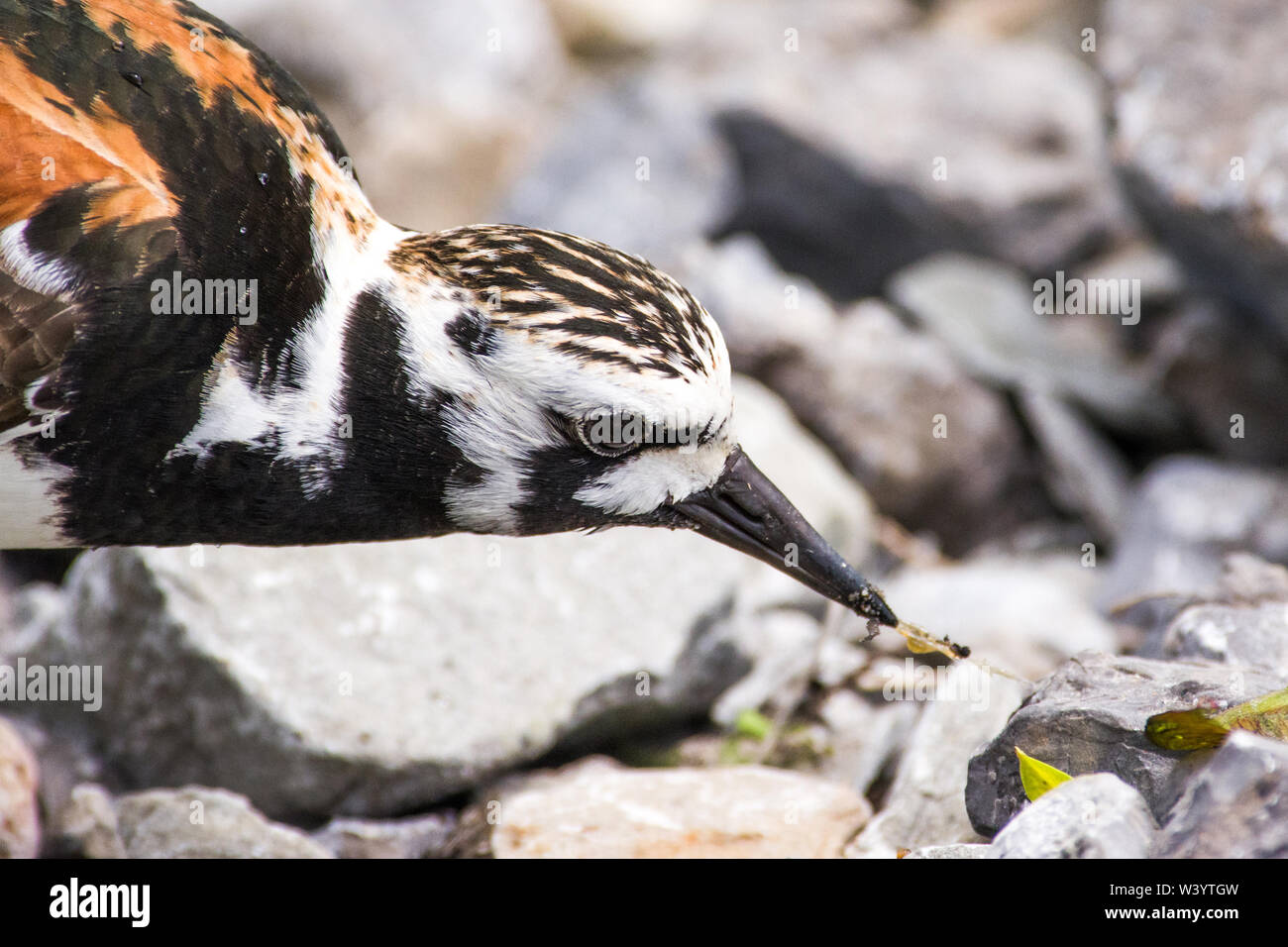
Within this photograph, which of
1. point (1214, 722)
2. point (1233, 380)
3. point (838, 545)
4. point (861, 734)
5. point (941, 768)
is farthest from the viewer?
point (1233, 380)

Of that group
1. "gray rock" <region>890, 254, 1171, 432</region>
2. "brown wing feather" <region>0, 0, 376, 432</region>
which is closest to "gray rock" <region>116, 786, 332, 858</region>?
"brown wing feather" <region>0, 0, 376, 432</region>

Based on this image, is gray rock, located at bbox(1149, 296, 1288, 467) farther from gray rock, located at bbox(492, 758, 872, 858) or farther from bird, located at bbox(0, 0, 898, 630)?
bird, located at bbox(0, 0, 898, 630)

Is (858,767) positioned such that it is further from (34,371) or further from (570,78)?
(570,78)

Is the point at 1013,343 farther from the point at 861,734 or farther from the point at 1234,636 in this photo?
the point at 1234,636

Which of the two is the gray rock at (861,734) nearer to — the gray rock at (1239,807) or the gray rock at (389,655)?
the gray rock at (389,655)

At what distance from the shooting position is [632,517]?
127 inches

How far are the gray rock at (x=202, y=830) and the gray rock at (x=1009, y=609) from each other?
85.5 inches

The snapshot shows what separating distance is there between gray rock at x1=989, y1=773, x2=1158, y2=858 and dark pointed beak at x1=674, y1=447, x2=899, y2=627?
767mm

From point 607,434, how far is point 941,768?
1445 millimetres

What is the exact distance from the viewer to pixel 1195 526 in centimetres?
559

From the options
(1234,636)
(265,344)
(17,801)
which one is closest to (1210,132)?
(1234,636)

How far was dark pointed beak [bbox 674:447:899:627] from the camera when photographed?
3275 mm

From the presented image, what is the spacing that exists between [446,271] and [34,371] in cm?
94
